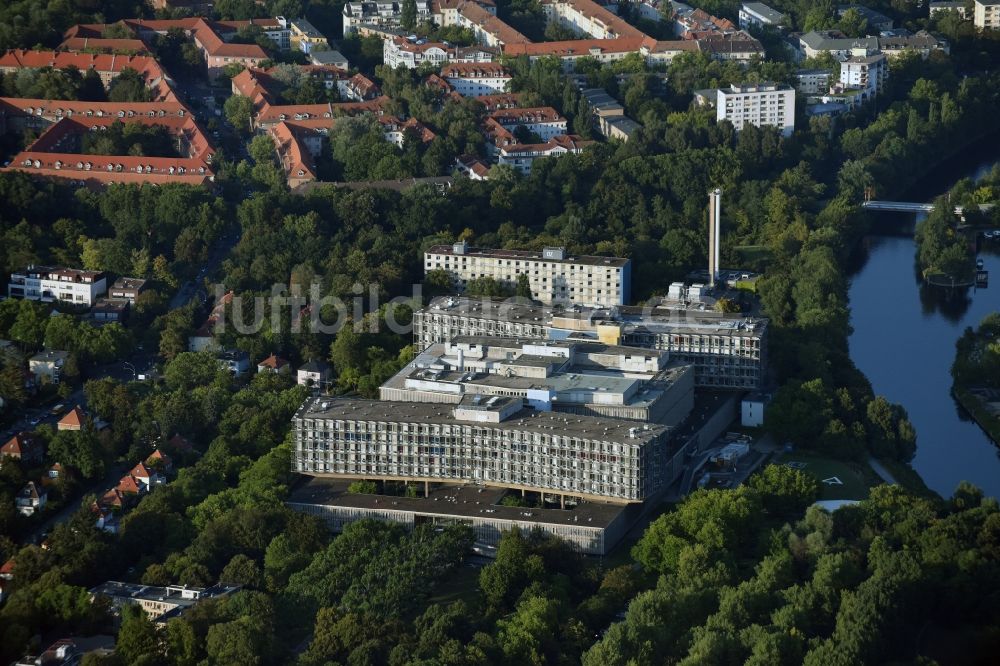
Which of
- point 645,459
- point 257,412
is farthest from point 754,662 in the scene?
point 257,412

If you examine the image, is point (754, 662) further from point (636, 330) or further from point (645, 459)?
point (636, 330)

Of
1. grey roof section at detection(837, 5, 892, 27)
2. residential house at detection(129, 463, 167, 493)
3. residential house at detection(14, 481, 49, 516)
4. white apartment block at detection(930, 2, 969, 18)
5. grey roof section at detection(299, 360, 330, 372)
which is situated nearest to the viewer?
residential house at detection(14, 481, 49, 516)

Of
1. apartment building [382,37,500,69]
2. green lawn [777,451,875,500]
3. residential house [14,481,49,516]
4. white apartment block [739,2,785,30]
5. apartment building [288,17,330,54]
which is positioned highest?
apartment building [288,17,330,54]

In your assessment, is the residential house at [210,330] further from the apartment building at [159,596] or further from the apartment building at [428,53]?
the apartment building at [428,53]

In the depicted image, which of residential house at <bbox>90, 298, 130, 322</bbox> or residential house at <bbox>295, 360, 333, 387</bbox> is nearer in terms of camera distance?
residential house at <bbox>295, 360, 333, 387</bbox>

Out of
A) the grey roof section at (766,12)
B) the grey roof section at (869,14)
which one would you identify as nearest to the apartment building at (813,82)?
the grey roof section at (766,12)

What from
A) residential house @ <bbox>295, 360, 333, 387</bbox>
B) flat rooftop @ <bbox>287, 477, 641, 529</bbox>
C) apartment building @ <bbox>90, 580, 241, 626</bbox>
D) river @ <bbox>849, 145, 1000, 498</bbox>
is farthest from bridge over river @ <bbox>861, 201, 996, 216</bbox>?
apartment building @ <bbox>90, 580, 241, 626</bbox>

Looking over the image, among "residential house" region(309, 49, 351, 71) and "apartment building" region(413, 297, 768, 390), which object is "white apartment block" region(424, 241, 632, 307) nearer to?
"apartment building" region(413, 297, 768, 390)
